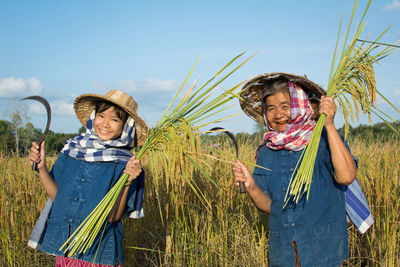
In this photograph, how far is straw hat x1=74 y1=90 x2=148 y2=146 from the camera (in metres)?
2.26

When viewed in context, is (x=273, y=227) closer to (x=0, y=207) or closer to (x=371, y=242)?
(x=371, y=242)

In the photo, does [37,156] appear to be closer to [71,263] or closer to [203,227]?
[71,263]

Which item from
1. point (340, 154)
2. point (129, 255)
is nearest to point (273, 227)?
point (340, 154)

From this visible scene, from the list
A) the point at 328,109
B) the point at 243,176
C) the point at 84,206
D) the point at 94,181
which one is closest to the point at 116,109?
the point at 94,181

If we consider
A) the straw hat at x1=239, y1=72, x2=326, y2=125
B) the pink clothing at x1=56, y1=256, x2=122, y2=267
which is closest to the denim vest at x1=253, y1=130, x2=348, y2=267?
the straw hat at x1=239, y1=72, x2=326, y2=125

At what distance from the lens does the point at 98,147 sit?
225 cm

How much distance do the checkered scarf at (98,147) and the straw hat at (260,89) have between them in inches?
33.7

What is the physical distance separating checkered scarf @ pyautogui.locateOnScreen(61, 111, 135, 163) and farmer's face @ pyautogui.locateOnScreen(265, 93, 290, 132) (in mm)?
973

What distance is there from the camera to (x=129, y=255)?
3.16m

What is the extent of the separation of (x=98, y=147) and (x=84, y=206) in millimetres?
395

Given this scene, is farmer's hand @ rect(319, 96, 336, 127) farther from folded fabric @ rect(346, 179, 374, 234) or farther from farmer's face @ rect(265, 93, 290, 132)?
folded fabric @ rect(346, 179, 374, 234)

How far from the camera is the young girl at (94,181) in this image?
7.07 ft

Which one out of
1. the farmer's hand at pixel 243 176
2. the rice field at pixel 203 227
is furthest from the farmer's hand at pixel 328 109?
the rice field at pixel 203 227

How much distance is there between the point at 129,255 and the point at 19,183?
1.61m
